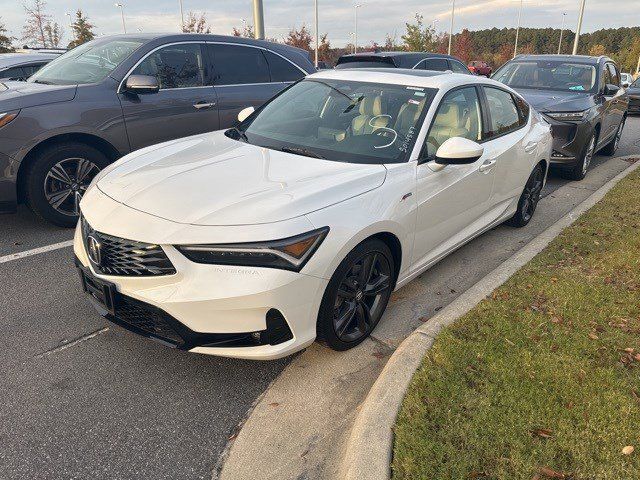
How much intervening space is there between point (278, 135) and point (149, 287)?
5.63ft

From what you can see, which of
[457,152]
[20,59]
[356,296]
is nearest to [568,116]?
[457,152]

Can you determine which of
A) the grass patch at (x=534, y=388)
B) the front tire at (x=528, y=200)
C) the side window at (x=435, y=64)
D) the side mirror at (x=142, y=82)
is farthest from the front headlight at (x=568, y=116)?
the side mirror at (x=142, y=82)

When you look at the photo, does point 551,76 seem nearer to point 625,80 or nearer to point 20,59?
point 625,80

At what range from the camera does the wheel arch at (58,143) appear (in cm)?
473

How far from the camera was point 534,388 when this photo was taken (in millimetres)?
2713

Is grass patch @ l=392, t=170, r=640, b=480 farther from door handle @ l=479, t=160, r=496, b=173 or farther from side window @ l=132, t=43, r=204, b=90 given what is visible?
side window @ l=132, t=43, r=204, b=90

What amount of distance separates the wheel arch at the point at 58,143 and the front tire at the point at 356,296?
3.34 metres

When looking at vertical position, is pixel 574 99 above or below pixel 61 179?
above

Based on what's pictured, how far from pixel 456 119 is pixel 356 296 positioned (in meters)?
1.78

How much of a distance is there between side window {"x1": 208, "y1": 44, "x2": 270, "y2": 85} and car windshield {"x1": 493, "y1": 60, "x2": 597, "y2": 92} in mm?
4689

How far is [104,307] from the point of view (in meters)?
2.88

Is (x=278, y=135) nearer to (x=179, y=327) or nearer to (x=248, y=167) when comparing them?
(x=248, y=167)

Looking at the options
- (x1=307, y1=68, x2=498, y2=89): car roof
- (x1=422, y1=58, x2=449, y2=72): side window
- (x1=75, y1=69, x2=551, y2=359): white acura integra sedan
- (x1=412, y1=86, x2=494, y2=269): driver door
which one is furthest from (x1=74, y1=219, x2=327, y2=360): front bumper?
(x1=422, y1=58, x2=449, y2=72): side window

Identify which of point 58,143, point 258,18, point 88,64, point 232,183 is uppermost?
point 258,18
